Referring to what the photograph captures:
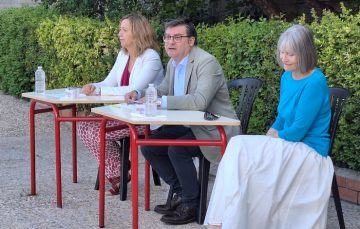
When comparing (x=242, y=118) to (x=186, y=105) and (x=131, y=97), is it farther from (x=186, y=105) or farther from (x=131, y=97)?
(x=131, y=97)

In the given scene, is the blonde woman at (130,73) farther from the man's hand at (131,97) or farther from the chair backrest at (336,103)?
the chair backrest at (336,103)

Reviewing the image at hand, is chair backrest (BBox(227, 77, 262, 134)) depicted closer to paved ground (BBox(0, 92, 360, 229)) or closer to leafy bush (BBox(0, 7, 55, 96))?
paved ground (BBox(0, 92, 360, 229))

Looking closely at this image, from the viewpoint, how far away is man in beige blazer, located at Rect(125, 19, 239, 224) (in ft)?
17.5

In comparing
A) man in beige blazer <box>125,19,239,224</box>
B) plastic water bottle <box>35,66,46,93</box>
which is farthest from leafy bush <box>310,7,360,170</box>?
plastic water bottle <box>35,66,46,93</box>

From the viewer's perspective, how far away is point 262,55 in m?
6.68

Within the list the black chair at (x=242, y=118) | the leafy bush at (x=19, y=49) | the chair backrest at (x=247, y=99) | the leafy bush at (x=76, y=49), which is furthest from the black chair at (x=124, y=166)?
the leafy bush at (x=19, y=49)

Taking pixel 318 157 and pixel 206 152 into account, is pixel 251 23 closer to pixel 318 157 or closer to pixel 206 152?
pixel 206 152

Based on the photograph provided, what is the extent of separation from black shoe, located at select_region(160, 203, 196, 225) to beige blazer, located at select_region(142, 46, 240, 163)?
1.43 ft

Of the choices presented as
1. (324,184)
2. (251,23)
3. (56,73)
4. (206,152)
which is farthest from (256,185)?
(56,73)

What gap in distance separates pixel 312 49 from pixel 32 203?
2702mm

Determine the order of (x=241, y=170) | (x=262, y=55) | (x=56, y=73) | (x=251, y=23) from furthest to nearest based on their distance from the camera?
1. (x=56, y=73)
2. (x=251, y=23)
3. (x=262, y=55)
4. (x=241, y=170)

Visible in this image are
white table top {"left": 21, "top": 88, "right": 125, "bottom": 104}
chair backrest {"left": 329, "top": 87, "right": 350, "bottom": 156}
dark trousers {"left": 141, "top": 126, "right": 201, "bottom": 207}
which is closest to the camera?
chair backrest {"left": 329, "top": 87, "right": 350, "bottom": 156}

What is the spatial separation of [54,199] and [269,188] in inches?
92.3

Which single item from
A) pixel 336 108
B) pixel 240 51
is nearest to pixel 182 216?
pixel 336 108
